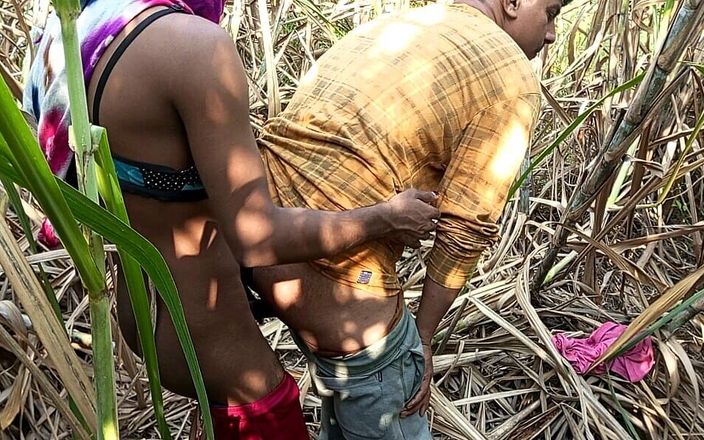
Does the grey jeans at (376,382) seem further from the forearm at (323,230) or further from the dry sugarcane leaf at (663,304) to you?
the dry sugarcane leaf at (663,304)

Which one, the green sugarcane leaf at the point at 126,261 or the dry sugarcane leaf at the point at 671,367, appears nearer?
the green sugarcane leaf at the point at 126,261

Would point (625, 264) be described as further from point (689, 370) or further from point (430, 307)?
point (430, 307)

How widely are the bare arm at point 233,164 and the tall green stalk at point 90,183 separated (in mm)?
266

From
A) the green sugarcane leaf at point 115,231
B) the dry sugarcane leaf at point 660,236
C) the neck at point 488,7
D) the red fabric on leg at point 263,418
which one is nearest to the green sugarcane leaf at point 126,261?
the green sugarcane leaf at point 115,231

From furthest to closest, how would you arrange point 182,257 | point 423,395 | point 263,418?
1. point 423,395
2. point 263,418
3. point 182,257

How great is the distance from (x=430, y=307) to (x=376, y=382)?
0.53ft

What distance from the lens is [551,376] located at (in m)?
1.54

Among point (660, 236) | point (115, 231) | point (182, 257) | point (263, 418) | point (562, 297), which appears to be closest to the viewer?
point (115, 231)

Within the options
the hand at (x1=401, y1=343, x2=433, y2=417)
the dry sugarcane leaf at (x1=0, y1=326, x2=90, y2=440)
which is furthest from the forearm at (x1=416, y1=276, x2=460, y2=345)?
the dry sugarcane leaf at (x1=0, y1=326, x2=90, y2=440)

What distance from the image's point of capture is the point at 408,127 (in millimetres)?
970

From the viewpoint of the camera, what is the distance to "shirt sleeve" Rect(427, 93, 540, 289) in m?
1.00

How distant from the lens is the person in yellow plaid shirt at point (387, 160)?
3.18 ft

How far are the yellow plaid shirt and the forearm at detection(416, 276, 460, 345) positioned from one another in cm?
8

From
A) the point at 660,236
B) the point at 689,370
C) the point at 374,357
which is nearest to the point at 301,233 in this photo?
the point at 374,357
